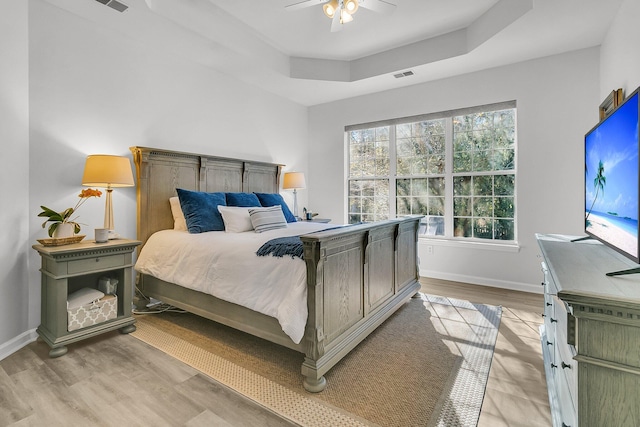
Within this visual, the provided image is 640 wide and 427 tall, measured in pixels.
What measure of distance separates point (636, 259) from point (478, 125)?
132 inches

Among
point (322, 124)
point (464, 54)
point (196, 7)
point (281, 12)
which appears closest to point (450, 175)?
point (464, 54)

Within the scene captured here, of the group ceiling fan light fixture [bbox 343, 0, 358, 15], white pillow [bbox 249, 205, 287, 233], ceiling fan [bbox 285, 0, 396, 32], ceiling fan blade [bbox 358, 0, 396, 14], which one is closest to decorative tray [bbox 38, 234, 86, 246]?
white pillow [bbox 249, 205, 287, 233]

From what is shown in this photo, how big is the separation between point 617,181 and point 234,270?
2.22 m

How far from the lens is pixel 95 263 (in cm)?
244

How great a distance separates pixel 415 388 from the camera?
6.10 ft

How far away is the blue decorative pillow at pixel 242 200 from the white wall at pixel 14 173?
170cm

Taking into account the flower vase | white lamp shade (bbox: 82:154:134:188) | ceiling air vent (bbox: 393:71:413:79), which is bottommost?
the flower vase

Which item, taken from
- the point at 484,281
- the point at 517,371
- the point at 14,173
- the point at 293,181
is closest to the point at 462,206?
the point at 484,281

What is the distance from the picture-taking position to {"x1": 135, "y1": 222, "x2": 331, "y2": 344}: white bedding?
1882 millimetres

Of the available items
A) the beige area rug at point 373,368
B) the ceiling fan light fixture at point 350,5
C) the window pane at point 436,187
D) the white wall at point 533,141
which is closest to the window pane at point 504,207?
the white wall at point 533,141

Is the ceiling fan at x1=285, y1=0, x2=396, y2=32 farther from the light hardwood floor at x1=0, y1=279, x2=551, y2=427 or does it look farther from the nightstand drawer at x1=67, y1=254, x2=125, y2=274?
the light hardwood floor at x1=0, y1=279, x2=551, y2=427

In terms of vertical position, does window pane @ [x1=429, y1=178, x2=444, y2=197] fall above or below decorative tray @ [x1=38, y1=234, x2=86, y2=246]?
above

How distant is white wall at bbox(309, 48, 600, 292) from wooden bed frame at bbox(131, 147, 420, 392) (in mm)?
1133

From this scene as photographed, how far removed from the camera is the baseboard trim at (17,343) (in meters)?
2.19
